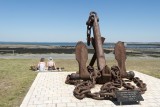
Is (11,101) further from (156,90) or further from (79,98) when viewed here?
(156,90)

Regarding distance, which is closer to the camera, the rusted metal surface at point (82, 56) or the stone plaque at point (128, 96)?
the stone plaque at point (128, 96)

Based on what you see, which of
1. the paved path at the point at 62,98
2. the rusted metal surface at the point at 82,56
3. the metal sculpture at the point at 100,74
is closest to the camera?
the paved path at the point at 62,98

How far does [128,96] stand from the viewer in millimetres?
7109

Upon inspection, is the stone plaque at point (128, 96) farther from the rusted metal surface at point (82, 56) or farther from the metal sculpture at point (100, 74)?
the rusted metal surface at point (82, 56)

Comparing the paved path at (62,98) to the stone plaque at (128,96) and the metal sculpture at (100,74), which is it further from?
the metal sculpture at (100,74)

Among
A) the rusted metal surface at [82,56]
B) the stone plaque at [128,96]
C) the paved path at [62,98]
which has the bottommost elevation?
the paved path at [62,98]

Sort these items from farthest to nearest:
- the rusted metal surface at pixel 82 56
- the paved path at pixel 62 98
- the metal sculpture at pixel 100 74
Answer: the rusted metal surface at pixel 82 56 → the metal sculpture at pixel 100 74 → the paved path at pixel 62 98

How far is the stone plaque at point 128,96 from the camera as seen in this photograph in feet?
23.0

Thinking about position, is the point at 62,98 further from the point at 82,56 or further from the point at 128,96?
the point at 82,56

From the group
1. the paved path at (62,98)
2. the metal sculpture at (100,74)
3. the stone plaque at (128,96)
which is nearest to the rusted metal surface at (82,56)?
the metal sculpture at (100,74)

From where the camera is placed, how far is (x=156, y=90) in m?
8.77

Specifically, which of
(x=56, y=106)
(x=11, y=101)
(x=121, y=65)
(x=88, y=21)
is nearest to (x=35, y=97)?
(x=11, y=101)

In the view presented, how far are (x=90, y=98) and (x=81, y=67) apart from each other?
5.74ft

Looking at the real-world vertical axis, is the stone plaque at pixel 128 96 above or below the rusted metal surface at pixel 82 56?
below
